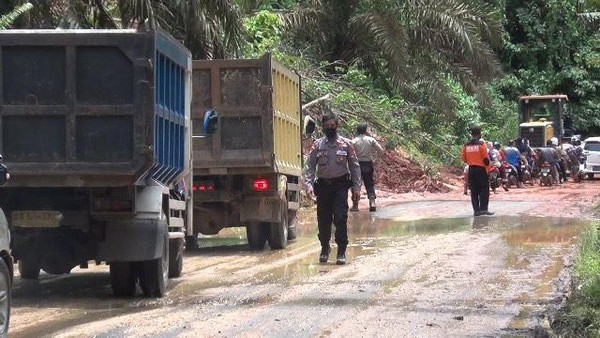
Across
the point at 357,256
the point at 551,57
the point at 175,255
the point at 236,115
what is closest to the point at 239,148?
the point at 236,115

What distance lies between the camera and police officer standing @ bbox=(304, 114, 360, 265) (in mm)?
13672

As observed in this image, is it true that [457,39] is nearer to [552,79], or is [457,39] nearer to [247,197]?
[552,79]

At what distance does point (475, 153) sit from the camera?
67.0ft

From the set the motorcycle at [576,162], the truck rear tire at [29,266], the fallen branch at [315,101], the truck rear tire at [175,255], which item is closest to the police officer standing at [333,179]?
the truck rear tire at [175,255]

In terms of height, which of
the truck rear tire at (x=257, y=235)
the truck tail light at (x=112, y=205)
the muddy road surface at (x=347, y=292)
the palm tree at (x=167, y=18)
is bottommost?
the muddy road surface at (x=347, y=292)

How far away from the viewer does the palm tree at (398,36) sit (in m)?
32.7

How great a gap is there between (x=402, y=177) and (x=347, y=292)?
19677 millimetres

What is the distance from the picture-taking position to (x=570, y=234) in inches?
672

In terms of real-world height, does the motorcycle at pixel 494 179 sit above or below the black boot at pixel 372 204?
above

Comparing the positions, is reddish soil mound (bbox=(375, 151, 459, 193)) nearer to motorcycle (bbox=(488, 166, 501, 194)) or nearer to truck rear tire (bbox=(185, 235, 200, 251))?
motorcycle (bbox=(488, 166, 501, 194))

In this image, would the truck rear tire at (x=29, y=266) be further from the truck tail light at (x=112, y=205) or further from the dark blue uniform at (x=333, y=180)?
the dark blue uniform at (x=333, y=180)

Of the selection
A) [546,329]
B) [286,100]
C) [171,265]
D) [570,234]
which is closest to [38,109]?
[171,265]

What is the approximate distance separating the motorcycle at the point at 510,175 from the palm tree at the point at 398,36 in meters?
3.54

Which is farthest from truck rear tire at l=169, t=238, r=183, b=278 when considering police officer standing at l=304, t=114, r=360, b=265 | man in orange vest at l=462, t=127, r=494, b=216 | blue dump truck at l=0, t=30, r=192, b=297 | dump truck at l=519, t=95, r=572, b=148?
dump truck at l=519, t=95, r=572, b=148
